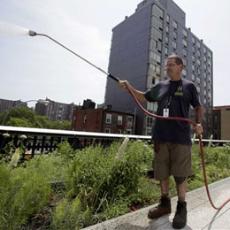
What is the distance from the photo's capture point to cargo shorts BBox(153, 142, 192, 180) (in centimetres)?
252

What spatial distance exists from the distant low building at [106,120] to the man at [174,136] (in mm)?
30578

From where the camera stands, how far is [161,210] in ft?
8.45

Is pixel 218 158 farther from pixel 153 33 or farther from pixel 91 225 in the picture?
pixel 153 33

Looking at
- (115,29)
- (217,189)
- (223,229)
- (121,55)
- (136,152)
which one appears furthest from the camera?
(115,29)

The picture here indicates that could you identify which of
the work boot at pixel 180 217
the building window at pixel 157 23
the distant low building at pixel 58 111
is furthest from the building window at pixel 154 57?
the distant low building at pixel 58 111

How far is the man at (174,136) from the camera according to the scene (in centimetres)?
253

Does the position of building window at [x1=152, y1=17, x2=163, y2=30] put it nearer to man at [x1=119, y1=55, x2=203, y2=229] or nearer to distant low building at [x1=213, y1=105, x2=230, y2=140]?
distant low building at [x1=213, y1=105, x2=230, y2=140]

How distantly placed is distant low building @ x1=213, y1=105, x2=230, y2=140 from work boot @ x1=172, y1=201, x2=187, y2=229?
5367 centimetres

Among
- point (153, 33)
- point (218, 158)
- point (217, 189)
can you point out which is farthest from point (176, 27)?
point (217, 189)

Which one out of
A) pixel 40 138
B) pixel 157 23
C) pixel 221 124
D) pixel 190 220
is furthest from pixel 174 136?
pixel 221 124

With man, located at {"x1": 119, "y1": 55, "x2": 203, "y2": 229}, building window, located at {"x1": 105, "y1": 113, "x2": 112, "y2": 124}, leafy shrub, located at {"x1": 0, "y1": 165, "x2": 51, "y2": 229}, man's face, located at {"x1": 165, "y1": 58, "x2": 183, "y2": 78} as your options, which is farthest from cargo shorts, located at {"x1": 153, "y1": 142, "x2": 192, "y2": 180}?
building window, located at {"x1": 105, "y1": 113, "x2": 112, "y2": 124}

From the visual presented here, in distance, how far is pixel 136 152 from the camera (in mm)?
3258

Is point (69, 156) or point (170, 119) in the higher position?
point (170, 119)

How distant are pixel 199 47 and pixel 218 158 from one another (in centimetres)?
5071
